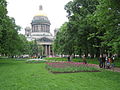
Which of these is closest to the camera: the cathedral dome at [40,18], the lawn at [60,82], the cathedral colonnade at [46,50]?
the lawn at [60,82]

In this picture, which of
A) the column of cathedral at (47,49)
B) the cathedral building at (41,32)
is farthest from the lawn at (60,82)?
the column of cathedral at (47,49)

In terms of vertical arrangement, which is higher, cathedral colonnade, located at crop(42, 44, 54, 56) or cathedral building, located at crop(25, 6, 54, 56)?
cathedral building, located at crop(25, 6, 54, 56)

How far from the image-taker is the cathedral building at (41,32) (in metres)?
99.8

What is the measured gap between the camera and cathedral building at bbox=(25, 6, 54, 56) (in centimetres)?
9976

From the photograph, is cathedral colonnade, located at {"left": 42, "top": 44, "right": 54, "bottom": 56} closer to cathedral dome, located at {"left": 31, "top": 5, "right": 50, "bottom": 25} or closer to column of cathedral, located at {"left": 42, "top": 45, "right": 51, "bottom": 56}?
column of cathedral, located at {"left": 42, "top": 45, "right": 51, "bottom": 56}

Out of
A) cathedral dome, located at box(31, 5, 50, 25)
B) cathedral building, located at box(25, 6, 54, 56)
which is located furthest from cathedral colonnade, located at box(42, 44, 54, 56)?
cathedral dome, located at box(31, 5, 50, 25)

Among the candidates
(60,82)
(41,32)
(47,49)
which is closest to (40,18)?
(41,32)

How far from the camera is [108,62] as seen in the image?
55.6 ft

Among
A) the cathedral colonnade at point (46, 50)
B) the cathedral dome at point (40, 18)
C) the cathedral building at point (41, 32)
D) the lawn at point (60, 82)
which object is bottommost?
the lawn at point (60, 82)

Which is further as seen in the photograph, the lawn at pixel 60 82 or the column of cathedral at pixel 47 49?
the column of cathedral at pixel 47 49

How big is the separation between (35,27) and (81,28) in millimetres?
81763

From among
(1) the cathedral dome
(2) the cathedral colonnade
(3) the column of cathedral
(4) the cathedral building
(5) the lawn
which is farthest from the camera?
(3) the column of cathedral

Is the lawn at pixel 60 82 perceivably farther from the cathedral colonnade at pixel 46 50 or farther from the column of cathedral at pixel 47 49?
the column of cathedral at pixel 47 49

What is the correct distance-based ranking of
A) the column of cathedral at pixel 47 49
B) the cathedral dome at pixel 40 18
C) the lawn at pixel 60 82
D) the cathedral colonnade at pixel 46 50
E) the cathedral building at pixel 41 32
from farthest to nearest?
the column of cathedral at pixel 47 49 → the cathedral colonnade at pixel 46 50 → the cathedral dome at pixel 40 18 → the cathedral building at pixel 41 32 → the lawn at pixel 60 82
